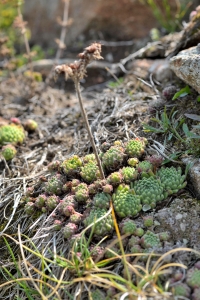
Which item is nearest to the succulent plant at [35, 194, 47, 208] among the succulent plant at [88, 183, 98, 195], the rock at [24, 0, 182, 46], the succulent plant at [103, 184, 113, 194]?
the succulent plant at [88, 183, 98, 195]

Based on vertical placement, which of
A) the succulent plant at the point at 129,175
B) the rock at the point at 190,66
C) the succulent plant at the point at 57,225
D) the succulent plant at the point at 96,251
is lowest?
the succulent plant at the point at 96,251

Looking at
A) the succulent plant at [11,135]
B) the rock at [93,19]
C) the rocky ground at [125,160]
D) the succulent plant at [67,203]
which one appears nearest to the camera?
the rocky ground at [125,160]

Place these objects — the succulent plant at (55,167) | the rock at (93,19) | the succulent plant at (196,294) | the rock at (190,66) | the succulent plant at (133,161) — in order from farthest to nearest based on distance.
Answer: the rock at (93,19)
the succulent plant at (55,167)
the rock at (190,66)
the succulent plant at (133,161)
the succulent plant at (196,294)

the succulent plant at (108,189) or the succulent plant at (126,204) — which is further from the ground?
the succulent plant at (108,189)

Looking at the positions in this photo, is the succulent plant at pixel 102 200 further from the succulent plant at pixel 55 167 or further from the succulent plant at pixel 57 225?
the succulent plant at pixel 55 167

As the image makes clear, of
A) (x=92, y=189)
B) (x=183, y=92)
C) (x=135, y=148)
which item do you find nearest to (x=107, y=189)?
(x=92, y=189)

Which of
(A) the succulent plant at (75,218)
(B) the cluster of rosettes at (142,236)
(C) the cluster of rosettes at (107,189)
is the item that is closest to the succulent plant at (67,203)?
(C) the cluster of rosettes at (107,189)

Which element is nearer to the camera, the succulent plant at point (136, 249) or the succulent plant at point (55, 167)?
the succulent plant at point (136, 249)

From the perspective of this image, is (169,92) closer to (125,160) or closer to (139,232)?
(125,160)

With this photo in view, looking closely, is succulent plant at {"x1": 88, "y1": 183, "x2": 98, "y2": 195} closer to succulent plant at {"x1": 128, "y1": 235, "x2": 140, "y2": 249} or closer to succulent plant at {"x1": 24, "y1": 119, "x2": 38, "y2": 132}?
succulent plant at {"x1": 128, "y1": 235, "x2": 140, "y2": 249}
